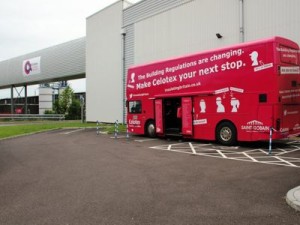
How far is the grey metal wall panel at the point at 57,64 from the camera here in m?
36.1

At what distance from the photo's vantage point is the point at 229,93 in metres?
13.1

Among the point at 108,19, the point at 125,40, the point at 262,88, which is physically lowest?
the point at 262,88

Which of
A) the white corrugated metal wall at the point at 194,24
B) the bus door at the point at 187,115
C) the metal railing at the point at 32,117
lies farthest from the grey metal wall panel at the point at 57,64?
the bus door at the point at 187,115

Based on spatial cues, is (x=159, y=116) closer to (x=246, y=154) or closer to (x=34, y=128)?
(x=246, y=154)

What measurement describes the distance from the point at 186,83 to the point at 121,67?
13.8 meters

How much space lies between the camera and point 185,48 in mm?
21781

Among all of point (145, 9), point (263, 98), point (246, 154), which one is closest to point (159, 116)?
point (263, 98)

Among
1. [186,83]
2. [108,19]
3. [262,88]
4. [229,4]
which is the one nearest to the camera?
[262,88]

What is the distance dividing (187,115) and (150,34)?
11.8 metres

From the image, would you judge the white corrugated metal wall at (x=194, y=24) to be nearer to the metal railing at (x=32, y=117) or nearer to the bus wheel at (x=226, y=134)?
the bus wheel at (x=226, y=134)

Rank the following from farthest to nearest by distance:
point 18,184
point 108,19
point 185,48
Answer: point 108,19
point 185,48
point 18,184

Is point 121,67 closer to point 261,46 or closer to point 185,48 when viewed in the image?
point 185,48

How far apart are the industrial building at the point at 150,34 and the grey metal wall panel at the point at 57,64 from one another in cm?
11

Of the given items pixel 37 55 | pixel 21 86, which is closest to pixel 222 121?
pixel 37 55
